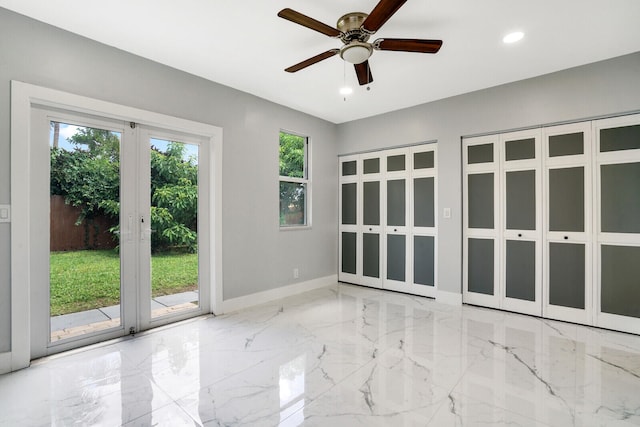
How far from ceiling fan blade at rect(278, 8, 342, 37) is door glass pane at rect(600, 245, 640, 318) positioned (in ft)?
11.1

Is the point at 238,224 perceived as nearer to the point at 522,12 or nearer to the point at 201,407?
the point at 201,407

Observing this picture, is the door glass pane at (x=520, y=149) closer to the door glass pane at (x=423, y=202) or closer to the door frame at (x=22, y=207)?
the door glass pane at (x=423, y=202)

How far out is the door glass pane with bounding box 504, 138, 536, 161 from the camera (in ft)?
11.6

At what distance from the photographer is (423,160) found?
433 centimetres

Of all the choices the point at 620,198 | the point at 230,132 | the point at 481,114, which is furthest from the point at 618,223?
the point at 230,132

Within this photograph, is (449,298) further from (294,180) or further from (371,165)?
(294,180)

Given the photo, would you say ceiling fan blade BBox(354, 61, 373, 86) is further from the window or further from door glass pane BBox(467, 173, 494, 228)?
door glass pane BBox(467, 173, 494, 228)

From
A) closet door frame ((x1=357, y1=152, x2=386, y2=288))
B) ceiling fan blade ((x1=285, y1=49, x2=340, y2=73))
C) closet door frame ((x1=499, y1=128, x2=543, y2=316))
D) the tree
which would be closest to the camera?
ceiling fan blade ((x1=285, y1=49, x2=340, y2=73))

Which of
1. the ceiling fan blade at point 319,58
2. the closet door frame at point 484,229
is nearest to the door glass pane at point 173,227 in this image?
the ceiling fan blade at point 319,58

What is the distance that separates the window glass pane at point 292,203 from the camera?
444cm

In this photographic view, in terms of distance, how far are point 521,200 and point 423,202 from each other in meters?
1.16

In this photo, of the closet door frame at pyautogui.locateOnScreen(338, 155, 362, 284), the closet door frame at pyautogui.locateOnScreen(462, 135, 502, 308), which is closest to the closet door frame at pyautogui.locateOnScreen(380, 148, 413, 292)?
the closet door frame at pyautogui.locateOnScreen(338, 155, 362, 284)

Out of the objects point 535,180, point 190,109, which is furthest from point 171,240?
point 535,180

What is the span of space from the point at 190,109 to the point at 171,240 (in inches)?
55.6
